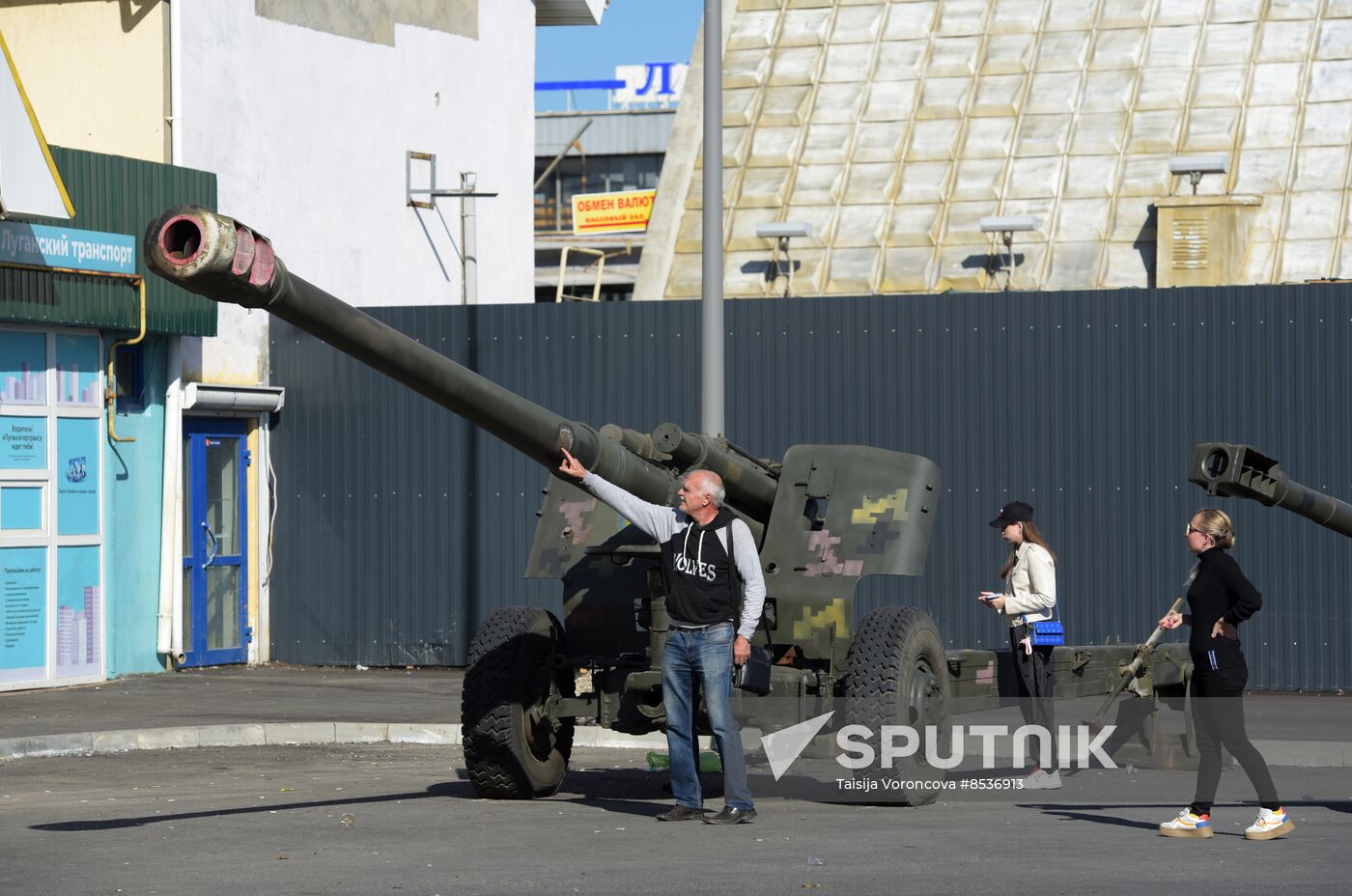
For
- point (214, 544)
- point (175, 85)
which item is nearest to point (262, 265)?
point (175, 85)

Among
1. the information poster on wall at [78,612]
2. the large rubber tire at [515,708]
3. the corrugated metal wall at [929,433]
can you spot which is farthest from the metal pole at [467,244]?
the large rubber tire at [515,708]

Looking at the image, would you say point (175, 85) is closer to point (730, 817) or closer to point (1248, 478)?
point (730, 817)

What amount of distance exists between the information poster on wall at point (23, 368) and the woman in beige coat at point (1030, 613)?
845 cm

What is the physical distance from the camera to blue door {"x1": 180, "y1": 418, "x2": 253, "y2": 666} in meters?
18.6

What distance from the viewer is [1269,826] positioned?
9.54 meters

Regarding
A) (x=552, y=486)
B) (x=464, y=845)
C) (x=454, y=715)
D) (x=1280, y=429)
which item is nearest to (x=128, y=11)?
(x=454, y=715)

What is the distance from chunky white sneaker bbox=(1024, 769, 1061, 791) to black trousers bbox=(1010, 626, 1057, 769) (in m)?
0.15

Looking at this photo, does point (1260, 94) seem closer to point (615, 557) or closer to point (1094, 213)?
point (1094, 213)

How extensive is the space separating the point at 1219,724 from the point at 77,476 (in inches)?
424

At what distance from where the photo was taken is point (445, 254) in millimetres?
22531

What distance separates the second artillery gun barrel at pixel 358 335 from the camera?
27.0 feet

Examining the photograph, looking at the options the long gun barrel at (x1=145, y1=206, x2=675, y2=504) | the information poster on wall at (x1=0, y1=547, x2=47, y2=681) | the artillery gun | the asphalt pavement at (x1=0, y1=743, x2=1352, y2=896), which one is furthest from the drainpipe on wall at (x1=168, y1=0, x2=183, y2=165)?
the long gun barrel at (x1=145, y1=206, x2=675, y2=504)

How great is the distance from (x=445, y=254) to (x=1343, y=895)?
15.8m

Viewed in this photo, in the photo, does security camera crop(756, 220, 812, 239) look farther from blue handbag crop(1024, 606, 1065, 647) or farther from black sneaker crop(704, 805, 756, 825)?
black sneaker crop(704, 805, 756, 825)
